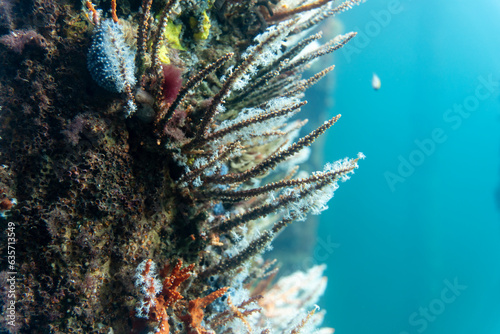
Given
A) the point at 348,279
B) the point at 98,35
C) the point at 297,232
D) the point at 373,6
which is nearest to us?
the point at 98,35

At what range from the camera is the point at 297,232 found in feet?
46.4

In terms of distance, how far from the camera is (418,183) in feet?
91.2

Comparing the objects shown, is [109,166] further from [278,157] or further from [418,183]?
[418,183]

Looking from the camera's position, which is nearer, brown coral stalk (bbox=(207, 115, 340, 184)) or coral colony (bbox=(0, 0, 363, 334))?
coral colony (bbox=(0, 0, 363, 334))

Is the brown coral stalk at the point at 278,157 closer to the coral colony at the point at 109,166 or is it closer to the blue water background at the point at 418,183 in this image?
the coral colony at the point at 109,166

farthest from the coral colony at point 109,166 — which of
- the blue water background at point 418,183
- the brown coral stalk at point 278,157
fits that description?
the blue water background at point 418,183

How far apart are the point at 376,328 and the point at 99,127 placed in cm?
2684

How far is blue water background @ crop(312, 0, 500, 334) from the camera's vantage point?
22.2 metres

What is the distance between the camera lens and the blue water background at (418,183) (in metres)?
22.2

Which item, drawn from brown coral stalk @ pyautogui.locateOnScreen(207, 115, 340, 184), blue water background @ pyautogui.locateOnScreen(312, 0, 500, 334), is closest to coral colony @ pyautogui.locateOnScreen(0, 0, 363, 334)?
brown coral stalk @ pyautogui.locateOnScreen(207, 115, 340, 184)

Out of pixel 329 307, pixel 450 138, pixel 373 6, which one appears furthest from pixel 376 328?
pixel 373 6

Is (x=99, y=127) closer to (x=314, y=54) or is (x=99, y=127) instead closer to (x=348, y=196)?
(x=314, y=54)

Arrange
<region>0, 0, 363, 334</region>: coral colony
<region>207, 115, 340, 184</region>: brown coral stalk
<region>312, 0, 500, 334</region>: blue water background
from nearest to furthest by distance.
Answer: <region>0, 0, 363, 334</region>: coral colony < <region>207, 115, 340, 184</region>: brown coral stalk < <region>312, 0, 500, 334</region>: blue water background

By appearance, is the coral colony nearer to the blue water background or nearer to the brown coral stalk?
the brown coral stalk
